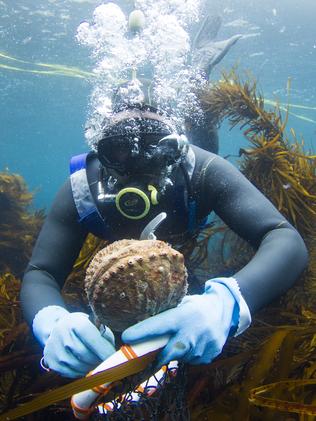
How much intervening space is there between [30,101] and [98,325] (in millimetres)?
33774

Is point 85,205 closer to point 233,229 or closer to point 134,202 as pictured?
point 134,202

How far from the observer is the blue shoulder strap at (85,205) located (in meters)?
3.09

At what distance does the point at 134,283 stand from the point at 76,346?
58 cm

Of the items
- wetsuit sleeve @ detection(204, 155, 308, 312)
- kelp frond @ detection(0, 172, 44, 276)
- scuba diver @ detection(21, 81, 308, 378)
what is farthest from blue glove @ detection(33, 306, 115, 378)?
kelp frond @ detection(0, 172, 44, 276)

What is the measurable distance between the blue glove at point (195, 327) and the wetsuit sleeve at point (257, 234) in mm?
198

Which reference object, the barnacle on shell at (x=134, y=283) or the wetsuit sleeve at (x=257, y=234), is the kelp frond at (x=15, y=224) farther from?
the barnacle on shell at (x=134, y=283)

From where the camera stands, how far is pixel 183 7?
11609 millimetres

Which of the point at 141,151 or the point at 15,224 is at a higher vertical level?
the point at 141,151

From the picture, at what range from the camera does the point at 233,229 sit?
9.16 ft

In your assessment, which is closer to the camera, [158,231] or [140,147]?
[140,147]

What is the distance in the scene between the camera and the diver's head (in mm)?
2932

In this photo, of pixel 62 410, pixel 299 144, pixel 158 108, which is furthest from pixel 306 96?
pixel 62 410

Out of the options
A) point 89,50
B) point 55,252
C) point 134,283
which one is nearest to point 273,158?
point 55,252

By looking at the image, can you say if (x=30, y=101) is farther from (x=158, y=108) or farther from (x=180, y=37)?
(x=158, y=108)
